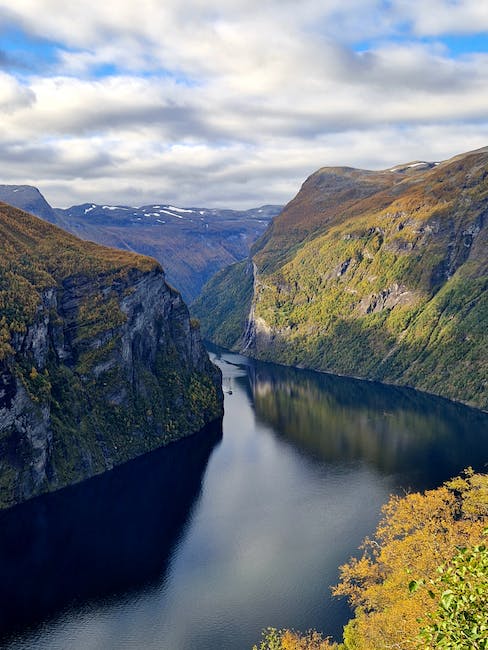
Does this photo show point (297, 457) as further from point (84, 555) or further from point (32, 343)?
point (32, 343)

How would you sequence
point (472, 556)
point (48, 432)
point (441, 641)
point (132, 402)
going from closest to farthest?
point (441, 641)
point (472, 556)
point (48, 432)
point (132, 402)

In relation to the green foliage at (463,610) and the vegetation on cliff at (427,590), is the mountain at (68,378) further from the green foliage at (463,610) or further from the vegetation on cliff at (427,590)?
the green foliage at (463,610)

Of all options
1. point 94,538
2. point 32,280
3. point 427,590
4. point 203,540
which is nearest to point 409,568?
point 427,590

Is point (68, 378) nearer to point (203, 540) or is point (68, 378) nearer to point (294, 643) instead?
point (203, 540)

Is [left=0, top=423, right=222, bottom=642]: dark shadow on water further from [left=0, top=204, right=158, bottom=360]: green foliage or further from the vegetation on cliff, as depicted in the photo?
[left=0, top=204, right=158, bottom=360]: green foliage

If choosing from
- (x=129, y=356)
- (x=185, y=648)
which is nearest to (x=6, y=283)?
(x=129, y=356)

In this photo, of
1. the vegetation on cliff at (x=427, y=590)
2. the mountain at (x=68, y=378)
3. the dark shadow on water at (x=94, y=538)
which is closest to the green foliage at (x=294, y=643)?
the vegetation on cliff at (x=427, y=590)
